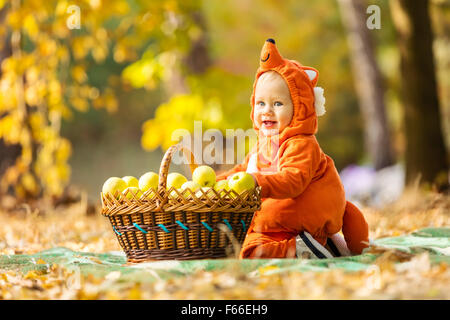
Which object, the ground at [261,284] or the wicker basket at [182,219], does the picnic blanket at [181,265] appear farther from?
the wicker basket at [182,219]

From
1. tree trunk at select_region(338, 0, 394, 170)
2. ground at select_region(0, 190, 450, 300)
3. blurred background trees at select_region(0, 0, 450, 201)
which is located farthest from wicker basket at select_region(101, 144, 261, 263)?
tree trunk at select_region(338, 0, 394, 170)

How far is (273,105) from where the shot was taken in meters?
3.44

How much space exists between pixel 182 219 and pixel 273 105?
2.89 ft

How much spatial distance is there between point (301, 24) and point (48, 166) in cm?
1293

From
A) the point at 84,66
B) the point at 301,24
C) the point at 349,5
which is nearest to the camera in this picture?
the point at 84,66

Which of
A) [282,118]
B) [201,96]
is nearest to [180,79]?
[201,96]

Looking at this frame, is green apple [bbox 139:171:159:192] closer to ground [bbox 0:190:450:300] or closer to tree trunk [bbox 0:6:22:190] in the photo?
ground [bbox 0:190:450:300]

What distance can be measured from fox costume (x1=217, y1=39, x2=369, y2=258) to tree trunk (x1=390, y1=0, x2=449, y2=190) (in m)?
3.89

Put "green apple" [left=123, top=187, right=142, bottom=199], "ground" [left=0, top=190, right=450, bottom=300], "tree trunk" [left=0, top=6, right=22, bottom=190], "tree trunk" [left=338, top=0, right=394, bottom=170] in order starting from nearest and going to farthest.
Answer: "ground" [left=0, top=190, right=450, bottom=300] < "green apple" [left=123, top=187, right=142, bottom=199] < "tree trunk" [left=0, top=6, right=22, bottom=190] < "tree trunk" [left=338, top=0, right=394, bottom=170]

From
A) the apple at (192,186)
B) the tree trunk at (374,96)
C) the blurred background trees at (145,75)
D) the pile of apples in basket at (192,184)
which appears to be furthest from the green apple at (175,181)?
the tree trunk at (374,96)

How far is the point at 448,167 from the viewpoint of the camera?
7.31 m

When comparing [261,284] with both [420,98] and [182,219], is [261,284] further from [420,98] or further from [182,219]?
[420,98]

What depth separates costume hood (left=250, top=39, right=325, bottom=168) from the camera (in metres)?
3.39
